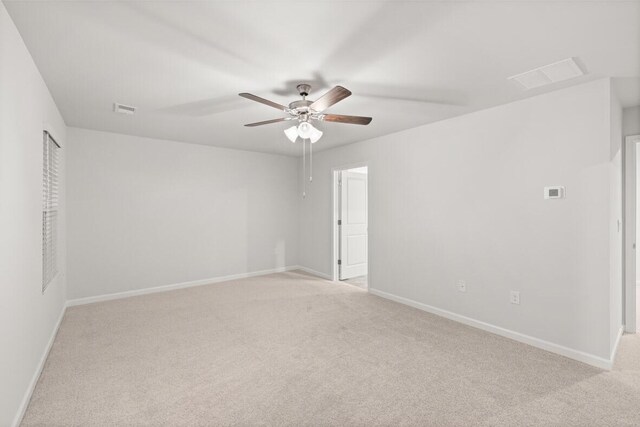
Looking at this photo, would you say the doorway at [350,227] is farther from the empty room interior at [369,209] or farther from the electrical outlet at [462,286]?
the electrical outlet at [462,286]

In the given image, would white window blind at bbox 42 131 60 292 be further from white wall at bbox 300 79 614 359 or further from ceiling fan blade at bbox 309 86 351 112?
white wall at bbox 300 79 614 359

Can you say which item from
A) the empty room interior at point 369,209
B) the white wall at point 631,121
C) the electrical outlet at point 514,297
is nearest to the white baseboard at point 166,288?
the empty room interior at point 369,209

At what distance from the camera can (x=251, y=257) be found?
238 inches

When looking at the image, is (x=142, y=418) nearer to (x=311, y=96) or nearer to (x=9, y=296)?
(x=9, y=296)

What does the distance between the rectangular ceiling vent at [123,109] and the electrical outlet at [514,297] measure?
14.5 feet

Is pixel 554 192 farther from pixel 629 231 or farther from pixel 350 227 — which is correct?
pixel 350 227

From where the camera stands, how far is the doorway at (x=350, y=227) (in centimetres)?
579

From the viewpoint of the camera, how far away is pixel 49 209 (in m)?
3.28

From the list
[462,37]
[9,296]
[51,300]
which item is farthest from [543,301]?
[51,300]

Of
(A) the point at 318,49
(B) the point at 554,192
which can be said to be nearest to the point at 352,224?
(B) the point at 554,192

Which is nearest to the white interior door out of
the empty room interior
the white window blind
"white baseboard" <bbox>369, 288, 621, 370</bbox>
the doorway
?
the doorway

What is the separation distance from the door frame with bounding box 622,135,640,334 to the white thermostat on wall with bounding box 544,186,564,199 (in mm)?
1090

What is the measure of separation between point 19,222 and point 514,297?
416 cm

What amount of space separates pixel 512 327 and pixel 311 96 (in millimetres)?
3057
